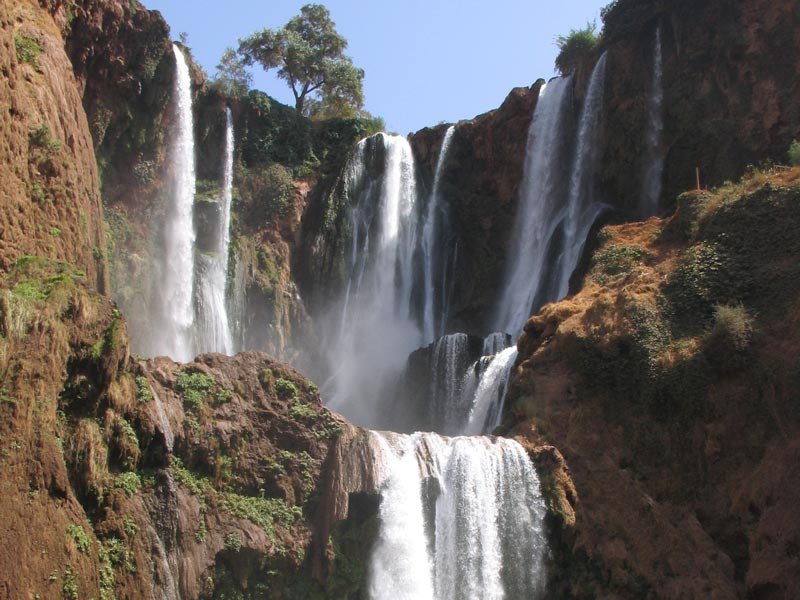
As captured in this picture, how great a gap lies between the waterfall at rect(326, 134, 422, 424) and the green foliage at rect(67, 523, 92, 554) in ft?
66.4

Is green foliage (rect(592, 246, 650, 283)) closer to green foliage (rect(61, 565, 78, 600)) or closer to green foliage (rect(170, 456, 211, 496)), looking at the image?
green foliage (rect(170, 456, 211, 496))

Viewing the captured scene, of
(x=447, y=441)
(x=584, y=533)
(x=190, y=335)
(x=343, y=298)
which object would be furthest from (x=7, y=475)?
(x=343, y=298)

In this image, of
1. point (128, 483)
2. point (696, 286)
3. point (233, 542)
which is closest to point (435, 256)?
point (696, 286)

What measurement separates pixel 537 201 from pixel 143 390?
2240 centimetres

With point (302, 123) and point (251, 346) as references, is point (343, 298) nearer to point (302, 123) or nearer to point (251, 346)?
point (251, 346)

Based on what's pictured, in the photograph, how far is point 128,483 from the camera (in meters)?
15.7

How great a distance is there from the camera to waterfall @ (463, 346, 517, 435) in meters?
24.4

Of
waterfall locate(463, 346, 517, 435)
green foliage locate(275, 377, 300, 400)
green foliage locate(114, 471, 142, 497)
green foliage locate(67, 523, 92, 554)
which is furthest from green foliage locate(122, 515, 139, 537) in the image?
waterfall locate(463, 346, 517, 435)

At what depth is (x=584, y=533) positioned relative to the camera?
63.0 feet

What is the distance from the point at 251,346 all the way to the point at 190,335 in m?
3.13

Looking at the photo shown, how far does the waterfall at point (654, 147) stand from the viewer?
31.0m

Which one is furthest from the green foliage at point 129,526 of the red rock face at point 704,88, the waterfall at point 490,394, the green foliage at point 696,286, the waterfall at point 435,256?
the red rock face at point 704,88

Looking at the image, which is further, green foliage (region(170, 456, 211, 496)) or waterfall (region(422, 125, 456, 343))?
waterfall (region(422, 125, 456, 343))

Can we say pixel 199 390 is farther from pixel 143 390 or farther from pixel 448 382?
pixel 448 382
